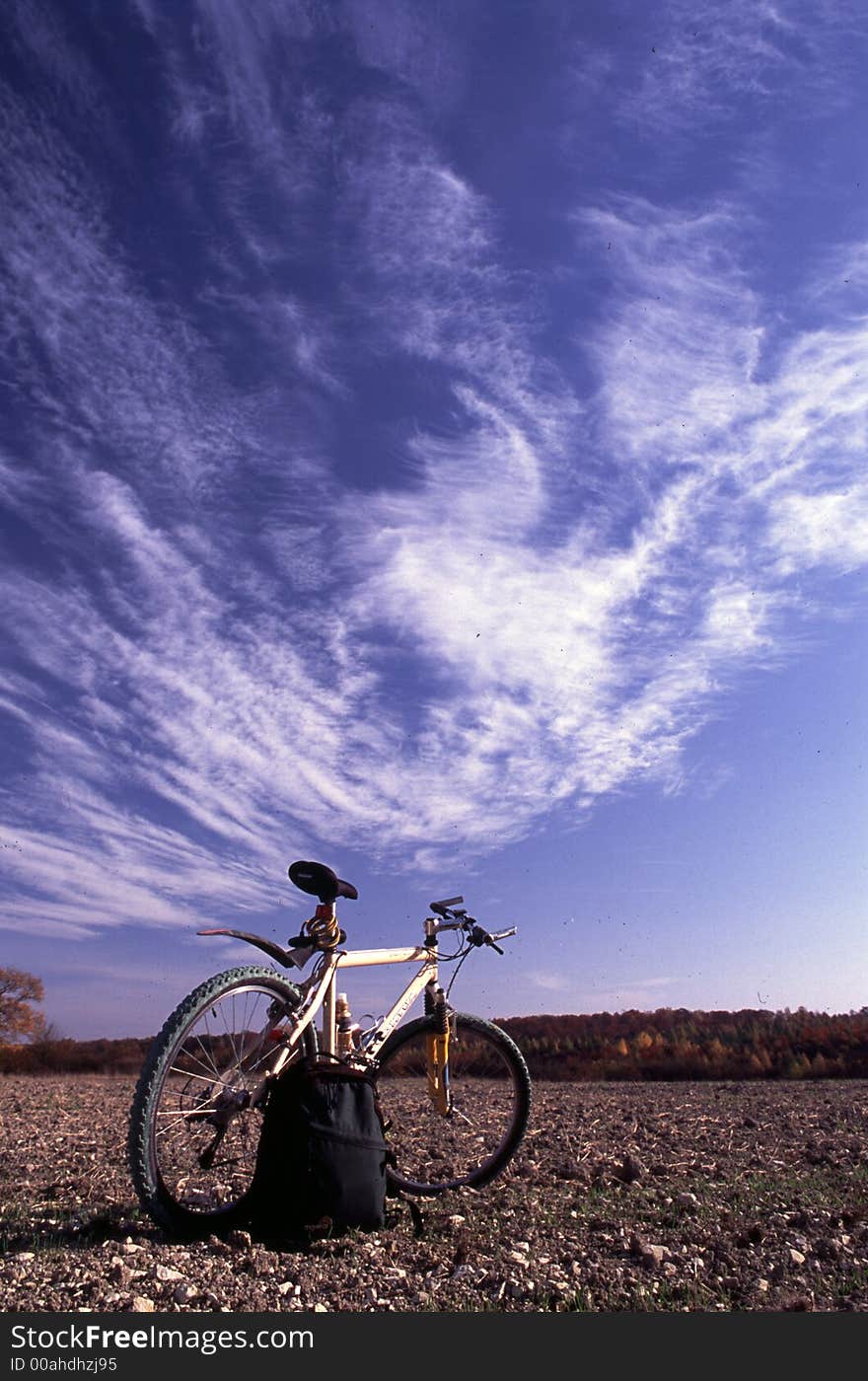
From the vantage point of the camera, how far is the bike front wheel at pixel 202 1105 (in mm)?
4168

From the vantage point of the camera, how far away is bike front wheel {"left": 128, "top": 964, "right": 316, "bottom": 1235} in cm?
417

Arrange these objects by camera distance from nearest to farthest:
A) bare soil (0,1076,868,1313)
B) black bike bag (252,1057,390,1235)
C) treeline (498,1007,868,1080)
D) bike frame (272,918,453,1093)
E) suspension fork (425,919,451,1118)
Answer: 1. bare soil (0,1076,868,1313)
2. black bike bag (252,1057,390,1235)
3. bike frame (272,918,453,1093)
4. suspension fork (425,919,451,1118)
5. treeline (498,1007,868,1080)

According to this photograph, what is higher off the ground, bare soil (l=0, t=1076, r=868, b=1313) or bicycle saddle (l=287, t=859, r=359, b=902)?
bicycle saddle (l=287, t=859, r=359, b=902)

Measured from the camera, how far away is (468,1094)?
6312 mm

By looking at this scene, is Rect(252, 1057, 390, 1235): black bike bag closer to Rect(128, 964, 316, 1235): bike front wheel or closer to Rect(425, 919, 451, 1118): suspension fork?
Rect(128, 964, 316, 1235): bike front wheel

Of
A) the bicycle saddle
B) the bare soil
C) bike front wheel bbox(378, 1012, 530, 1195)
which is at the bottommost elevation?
the bare soil

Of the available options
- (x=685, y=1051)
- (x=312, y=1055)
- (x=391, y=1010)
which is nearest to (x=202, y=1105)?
(x=312, y=1055)

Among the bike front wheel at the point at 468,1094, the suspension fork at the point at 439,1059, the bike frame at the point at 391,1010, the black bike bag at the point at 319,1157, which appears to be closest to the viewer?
the black bike bag at the point at 319,1157

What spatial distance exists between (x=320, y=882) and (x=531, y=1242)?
6.56ft

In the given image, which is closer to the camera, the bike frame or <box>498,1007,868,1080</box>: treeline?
the bike frame

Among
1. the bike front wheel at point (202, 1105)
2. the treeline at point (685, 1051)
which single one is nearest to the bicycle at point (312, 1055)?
the bike front wheel at point (202, 1105)

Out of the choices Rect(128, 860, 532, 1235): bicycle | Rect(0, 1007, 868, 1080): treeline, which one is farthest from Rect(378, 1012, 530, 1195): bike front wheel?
Rect(0, 1007, 868, 1080): treeline

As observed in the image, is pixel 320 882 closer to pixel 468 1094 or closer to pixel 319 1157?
pixel 319 1157

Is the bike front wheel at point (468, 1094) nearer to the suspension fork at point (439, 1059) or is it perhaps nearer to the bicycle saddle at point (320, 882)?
the suspension fork at point (439, 1059)
